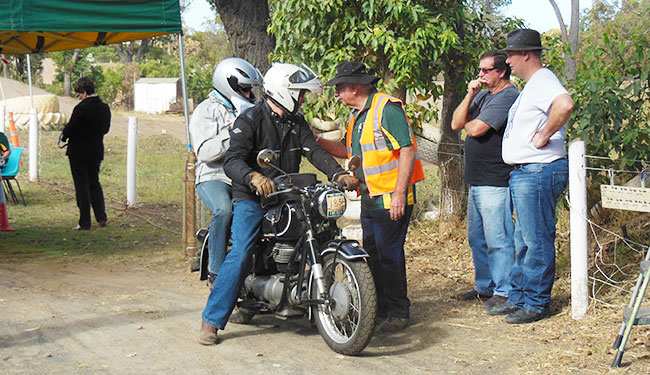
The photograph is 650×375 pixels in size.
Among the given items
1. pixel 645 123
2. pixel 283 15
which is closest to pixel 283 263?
pixel 645 123

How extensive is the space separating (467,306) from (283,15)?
14.2ft

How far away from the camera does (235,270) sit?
5.65 meters

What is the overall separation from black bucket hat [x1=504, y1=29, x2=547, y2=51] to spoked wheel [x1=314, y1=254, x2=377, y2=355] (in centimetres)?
203

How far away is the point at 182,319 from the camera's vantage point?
642 centimetres

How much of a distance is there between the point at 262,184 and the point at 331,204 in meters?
0.47

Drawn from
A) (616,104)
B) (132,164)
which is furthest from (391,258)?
(132,164)

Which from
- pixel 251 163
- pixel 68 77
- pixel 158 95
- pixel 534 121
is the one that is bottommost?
pixel 251 163

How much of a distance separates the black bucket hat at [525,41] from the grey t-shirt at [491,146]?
606 millimetres

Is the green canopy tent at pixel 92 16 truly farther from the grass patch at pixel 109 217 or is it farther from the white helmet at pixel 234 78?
the white helmet at pixel 234 78

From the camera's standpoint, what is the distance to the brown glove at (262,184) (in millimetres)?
5359

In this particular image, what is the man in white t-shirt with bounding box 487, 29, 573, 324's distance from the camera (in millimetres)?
5891

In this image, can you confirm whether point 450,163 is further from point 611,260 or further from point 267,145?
point 267,145

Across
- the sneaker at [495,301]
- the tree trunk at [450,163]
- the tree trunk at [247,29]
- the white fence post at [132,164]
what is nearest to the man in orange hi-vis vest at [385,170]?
the sneaker at [495,301]

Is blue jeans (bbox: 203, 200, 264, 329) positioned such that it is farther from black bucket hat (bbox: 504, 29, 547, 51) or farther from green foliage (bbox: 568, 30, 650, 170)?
green foliage (bbox: 568, 30, 650, 170)
